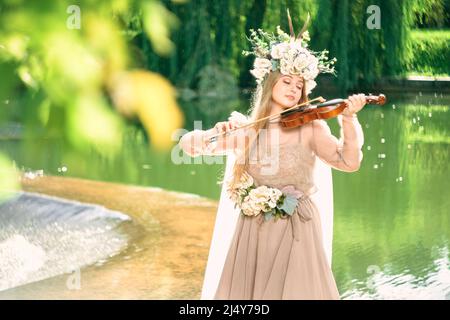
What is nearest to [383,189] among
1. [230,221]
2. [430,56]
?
[230,221]

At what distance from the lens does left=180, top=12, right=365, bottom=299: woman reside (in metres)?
3.24

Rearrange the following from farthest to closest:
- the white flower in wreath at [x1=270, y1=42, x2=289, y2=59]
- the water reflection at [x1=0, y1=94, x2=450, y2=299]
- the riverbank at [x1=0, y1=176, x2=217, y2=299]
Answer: the water reflection at [x1=0, y1=94, x2=450, y2=299], the riverbank at [x1=0, y1=176, x2=217, y2=299], the white flower in wreath at [x1=270, y1=42, x2=289, y2=59]

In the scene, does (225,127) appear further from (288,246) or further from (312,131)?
(288,246)

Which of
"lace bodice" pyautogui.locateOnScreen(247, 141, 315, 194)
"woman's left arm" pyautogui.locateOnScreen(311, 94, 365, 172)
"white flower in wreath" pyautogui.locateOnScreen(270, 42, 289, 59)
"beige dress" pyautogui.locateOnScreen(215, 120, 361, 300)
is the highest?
"white flower in wreath" pyautogui.locateOnScreen(270, 42, 289, 59)

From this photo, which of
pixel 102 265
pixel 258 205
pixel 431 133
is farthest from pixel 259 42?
pixel 431 133

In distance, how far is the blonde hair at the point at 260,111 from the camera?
330 cm

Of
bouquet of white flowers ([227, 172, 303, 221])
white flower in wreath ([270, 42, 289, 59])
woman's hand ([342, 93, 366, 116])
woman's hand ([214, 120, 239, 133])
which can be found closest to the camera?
woman's hand ([342, 93, 366, 116])

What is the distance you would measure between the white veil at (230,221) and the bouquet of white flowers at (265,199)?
9 centimetres

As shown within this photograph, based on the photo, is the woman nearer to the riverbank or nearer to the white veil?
the white veil

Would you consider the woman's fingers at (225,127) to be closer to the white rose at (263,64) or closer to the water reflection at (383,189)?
the white rose at (263,64)

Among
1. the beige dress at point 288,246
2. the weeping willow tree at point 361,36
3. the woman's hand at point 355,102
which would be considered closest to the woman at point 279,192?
the beige dress at point 288,246

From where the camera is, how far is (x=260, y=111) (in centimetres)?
330

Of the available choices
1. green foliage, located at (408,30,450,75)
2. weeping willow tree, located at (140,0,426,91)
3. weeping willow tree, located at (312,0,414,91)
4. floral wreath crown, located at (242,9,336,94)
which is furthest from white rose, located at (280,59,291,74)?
green foliage, located at (408,30,450,75)

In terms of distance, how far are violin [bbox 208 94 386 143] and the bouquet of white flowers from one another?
0.19 metres
